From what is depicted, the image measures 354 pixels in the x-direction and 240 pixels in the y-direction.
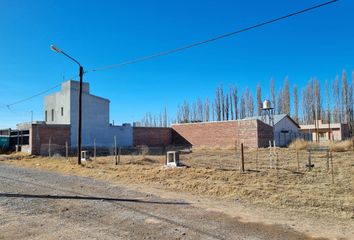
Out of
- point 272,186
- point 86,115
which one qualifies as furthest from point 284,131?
point 272,186

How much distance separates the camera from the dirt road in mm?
5926

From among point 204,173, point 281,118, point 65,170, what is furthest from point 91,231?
point 281,118

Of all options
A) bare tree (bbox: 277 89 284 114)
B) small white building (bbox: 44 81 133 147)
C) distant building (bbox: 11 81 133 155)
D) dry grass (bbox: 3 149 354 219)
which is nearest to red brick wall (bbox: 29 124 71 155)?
distant building (bbox: 11 81 133 155)

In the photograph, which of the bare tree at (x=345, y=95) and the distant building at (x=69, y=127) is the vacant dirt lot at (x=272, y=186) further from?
the bare tree at (x=345, y=95)

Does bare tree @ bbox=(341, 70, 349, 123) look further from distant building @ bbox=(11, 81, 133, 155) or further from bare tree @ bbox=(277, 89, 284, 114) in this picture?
distant building @ bbox=(11, 81, 133, 155)

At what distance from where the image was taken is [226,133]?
40.0m

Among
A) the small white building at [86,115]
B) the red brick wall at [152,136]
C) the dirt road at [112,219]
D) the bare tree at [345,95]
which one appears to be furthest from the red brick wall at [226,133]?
the bare tree at [345,95]

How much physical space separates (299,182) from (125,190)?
236 inches

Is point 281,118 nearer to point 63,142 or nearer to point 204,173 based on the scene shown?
point 63,142

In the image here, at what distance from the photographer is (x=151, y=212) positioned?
25.4ft

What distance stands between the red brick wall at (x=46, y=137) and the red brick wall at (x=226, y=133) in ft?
55.1

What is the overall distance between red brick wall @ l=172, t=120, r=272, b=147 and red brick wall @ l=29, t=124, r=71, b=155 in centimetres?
1679

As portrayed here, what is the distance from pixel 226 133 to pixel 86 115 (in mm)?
17005

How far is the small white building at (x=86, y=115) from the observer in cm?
3719
